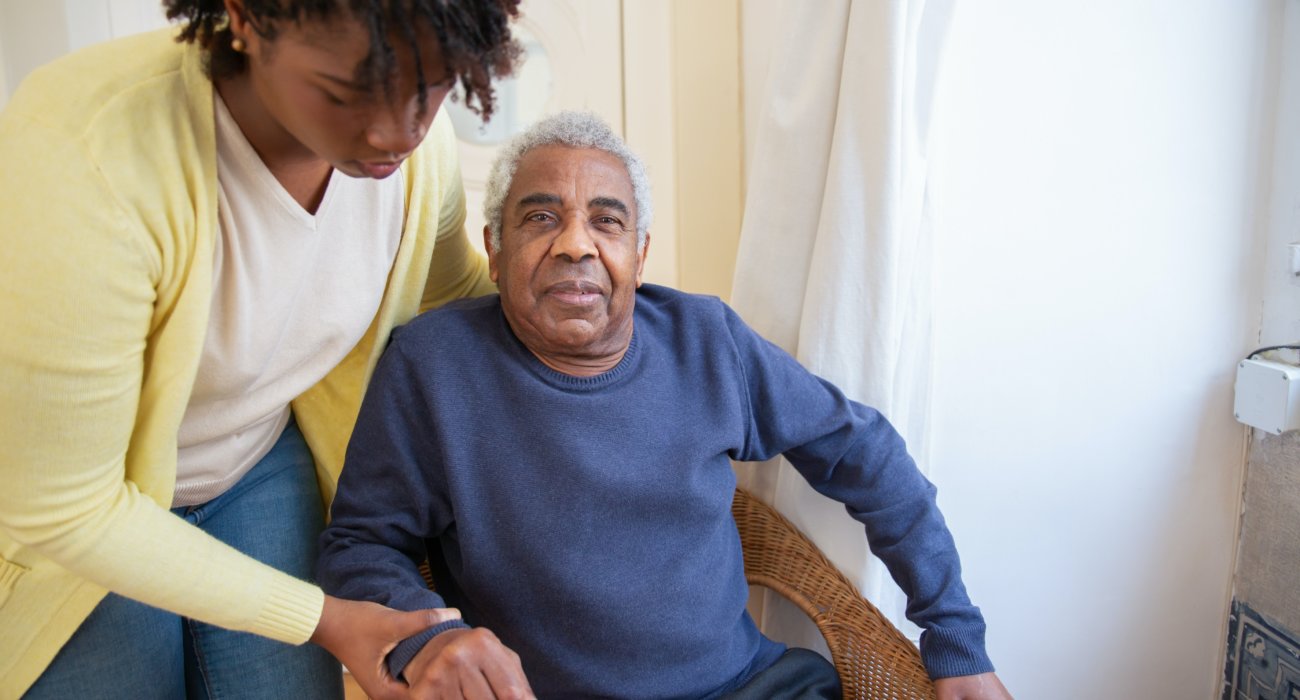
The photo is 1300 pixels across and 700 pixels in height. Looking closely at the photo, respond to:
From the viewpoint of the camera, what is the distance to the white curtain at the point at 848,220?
4.14 feet

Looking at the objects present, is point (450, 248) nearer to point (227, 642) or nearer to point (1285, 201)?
point (227, 642)

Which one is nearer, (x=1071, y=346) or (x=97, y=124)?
(x=97, y=124)

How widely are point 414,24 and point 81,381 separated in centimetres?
43

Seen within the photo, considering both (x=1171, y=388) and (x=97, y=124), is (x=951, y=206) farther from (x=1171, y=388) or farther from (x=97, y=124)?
(x=97, y=124)

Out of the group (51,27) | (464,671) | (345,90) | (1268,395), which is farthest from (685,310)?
(51,27)

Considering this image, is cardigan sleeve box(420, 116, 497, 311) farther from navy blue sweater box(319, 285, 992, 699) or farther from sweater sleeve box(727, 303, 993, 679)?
sweater sleeve box(727, 303, 993, 679)

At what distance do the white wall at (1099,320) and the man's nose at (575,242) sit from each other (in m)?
0.59

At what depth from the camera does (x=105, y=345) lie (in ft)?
2.45

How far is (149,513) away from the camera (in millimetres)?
865

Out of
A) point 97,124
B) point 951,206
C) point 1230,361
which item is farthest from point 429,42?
point 1230,361

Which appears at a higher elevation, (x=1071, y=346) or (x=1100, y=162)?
(x=1100, y=162)

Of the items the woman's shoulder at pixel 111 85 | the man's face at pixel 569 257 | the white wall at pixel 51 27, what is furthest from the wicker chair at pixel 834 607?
the white wall at pixel 51 27

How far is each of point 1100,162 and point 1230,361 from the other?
44 cm

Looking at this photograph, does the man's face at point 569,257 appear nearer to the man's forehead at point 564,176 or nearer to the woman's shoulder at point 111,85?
the man's forehead at point 564,176
